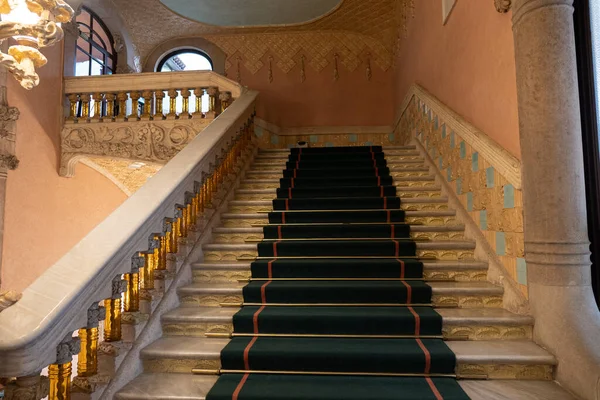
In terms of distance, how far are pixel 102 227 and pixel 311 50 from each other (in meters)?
7.05

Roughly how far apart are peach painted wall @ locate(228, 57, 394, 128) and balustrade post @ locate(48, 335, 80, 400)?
Answer: 691 cm

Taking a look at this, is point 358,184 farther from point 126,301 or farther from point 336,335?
point 126,301

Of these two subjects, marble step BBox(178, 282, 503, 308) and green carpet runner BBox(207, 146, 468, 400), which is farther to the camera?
marble step BBox(178, 282, 503, 308)

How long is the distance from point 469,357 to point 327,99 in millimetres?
6655

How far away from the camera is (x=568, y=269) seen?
2.26m

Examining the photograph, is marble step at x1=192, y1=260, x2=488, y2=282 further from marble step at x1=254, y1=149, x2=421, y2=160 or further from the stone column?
marble step at x1=254, y1=149, x2=421, y2=160

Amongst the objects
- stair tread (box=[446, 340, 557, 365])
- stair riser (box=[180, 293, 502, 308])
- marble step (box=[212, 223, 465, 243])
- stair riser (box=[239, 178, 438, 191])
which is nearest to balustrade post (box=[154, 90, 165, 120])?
stair riser (box=[239, 178, 438, 191])

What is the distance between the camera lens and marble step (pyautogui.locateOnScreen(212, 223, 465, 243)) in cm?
351

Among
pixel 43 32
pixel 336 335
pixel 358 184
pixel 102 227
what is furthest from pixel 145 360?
pixel 358 184

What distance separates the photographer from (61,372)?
5.32 ft

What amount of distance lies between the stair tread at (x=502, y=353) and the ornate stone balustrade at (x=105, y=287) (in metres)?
1.93

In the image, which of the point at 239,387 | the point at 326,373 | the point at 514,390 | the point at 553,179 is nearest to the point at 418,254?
the point at 553,179

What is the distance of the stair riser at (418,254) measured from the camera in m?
3.24

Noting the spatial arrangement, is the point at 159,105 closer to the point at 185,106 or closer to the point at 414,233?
the point at 185,106
